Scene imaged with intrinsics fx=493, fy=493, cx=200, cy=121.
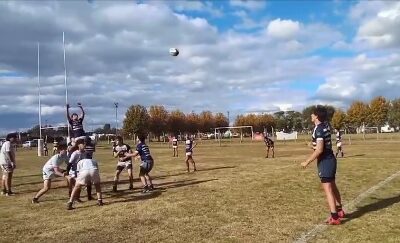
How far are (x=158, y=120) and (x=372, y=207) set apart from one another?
105563 millimetres

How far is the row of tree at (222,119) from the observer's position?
102m

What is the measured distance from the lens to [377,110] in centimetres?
10269

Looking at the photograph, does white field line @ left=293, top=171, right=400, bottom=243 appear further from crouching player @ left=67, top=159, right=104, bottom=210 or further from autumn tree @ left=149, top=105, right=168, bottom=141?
autumn tree @ left=149, top=105, right=168, bottom=141

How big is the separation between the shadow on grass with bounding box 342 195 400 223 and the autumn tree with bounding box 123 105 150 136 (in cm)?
8882

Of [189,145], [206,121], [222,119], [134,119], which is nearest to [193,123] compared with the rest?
[206,121]

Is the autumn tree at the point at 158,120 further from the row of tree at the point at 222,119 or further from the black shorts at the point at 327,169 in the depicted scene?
the black shorts at the point at 327,169

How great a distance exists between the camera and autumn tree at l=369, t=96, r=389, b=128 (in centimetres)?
10256

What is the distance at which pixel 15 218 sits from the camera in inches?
422

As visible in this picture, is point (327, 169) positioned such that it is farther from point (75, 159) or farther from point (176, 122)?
point (176, 122)

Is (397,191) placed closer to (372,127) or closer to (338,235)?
(338,235)

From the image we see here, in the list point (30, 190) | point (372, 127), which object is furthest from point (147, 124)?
point (30, 190)

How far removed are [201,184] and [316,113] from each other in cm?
729

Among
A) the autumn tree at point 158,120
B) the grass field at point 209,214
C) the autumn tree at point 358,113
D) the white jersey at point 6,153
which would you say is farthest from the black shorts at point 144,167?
the autumn tree at point 158,120

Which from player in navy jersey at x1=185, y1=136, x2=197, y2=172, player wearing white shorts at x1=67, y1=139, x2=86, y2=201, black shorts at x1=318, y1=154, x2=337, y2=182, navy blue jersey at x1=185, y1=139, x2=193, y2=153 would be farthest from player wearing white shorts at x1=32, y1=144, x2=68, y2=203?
navy blue jersey at x1=185, y1=139, x2=193, y2=153
